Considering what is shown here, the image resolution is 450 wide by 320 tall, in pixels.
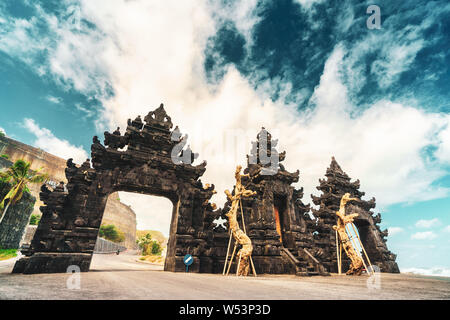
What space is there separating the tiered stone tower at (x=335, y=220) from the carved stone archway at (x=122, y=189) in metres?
8.62

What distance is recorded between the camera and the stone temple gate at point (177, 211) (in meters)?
8.47

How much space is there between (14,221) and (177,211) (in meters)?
24.5

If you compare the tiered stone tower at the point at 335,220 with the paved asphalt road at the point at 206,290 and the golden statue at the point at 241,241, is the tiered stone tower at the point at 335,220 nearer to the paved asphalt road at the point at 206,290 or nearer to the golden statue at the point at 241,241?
the golden statue at the point at 241,241

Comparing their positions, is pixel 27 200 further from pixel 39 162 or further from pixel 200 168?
pixel 39 162

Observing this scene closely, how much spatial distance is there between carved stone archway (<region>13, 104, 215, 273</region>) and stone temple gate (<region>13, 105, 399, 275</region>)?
0.03 m

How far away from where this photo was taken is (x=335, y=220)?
14.6 metres

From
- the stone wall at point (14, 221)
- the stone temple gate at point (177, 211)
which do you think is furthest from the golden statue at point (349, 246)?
the stone wall at point (14, 221)

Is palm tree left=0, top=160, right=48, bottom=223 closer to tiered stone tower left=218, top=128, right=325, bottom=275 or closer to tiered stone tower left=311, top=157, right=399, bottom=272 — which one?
tiered stone tower left=218, top=128, right=325, bottom=275

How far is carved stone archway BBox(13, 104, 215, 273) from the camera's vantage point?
8125 millimetres

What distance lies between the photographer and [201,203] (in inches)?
462

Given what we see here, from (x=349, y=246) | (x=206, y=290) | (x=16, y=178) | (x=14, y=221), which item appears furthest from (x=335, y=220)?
(x=14, y=221)
